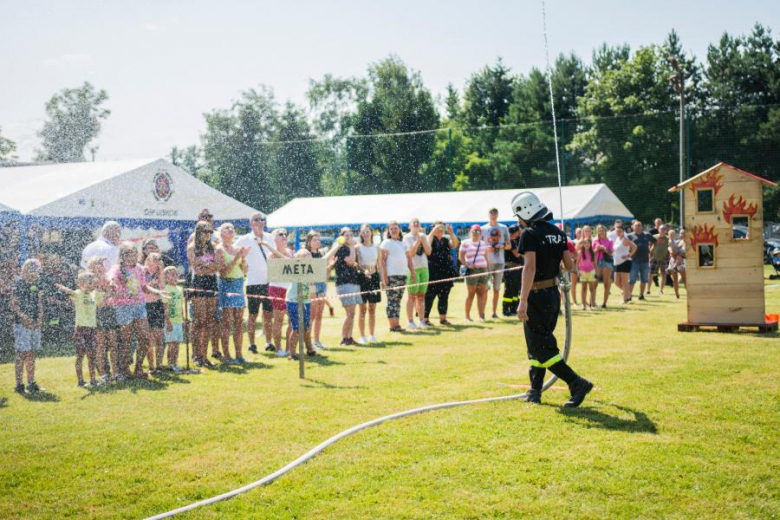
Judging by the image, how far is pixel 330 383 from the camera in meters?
8.68

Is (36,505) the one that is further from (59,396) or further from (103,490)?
(59,396)

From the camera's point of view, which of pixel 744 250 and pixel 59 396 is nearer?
pixel 59 396

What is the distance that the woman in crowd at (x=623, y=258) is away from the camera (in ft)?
56.4

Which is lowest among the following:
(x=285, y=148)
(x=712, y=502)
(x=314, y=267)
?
(x=712, y=502)

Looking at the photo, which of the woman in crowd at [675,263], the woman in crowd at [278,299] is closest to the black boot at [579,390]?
the woman in crowd at [278,299]

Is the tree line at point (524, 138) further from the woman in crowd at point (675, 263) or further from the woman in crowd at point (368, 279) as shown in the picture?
the woman in crowd at point (368, 279)

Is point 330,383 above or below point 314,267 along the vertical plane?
below

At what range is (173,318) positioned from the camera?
33.3 ft

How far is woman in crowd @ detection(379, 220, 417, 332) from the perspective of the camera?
1336 cm

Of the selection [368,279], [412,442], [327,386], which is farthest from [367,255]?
[412,442]

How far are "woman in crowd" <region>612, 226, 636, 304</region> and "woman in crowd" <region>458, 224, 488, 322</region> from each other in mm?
4165

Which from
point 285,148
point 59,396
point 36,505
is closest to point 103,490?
point 36,505

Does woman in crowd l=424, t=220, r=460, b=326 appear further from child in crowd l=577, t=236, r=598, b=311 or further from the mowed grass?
the mowed grass

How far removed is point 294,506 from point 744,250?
978 centimetres
